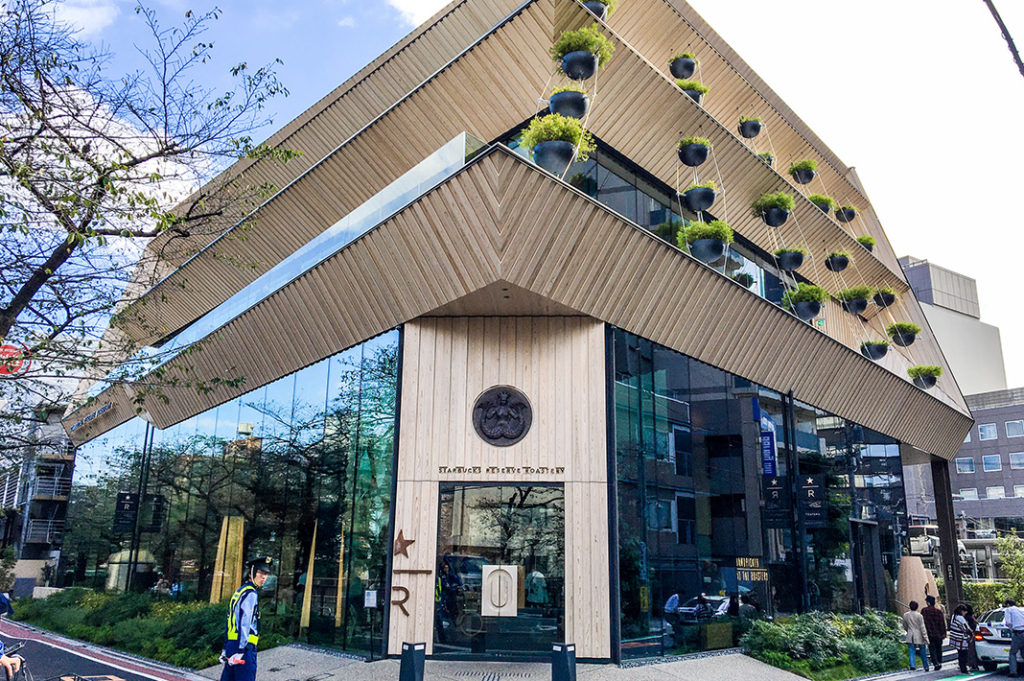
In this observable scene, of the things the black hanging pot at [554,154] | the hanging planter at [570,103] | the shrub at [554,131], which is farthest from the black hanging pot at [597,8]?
the black hanging pot at [554,154]

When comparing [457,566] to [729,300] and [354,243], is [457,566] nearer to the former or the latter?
[354,243]

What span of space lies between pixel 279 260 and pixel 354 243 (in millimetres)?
5085

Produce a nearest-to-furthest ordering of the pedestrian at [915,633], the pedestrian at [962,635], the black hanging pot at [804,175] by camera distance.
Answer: the pedestrian at [915,633] → the pedestrian at [962,635] → the black hanging pot at [804,175]

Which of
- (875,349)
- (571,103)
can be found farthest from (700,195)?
(875,349)

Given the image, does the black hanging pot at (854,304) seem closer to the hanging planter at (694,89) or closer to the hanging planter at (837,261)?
the hanging planter at (837,261)

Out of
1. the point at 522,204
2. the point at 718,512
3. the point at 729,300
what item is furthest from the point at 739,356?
the point at 522,204

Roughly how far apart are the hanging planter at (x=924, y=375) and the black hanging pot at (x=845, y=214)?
5782 mm

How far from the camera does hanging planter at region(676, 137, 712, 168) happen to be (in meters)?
16.9

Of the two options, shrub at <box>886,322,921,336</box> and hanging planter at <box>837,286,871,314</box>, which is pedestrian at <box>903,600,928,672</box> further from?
shrub at <box>886,322,921,336</box>

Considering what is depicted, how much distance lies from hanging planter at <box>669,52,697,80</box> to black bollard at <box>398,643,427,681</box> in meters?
14.8

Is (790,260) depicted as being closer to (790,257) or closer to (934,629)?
(790,257)

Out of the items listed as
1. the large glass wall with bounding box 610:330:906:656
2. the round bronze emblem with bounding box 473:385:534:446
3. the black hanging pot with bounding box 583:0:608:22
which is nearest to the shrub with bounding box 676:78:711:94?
the black hanging pot with bounding box 583:0:608:22

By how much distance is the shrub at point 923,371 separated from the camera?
24.3 meters

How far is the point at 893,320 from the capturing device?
2755 centimetres
